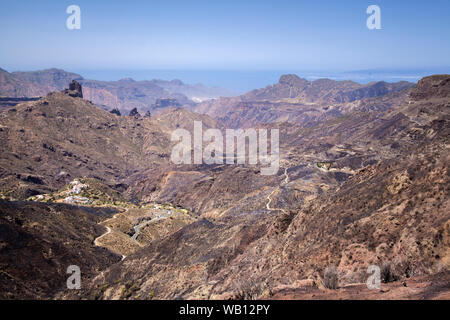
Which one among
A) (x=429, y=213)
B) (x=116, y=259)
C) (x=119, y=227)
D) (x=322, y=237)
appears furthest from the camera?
(x=119, y=227)

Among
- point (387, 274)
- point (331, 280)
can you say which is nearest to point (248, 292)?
point (331, 280)

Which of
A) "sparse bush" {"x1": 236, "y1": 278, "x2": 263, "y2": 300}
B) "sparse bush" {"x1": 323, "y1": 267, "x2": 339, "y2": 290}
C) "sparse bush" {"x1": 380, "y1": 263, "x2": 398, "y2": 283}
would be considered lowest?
"sparse bush" {"x1": 236, "y1": 278, "x2": 263, "y2": 300}

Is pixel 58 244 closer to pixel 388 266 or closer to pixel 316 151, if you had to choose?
pixel 388 266

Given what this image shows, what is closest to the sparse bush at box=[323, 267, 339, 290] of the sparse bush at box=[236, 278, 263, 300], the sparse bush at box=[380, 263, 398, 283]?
the sparse bush at box=[380, 263, 398, 283]

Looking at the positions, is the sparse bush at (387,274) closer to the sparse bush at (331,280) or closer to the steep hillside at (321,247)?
the steep hillside at (321,247)

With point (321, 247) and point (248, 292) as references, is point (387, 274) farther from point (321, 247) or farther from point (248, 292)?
point (248, 292)

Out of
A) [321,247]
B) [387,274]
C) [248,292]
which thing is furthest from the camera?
[321,247]

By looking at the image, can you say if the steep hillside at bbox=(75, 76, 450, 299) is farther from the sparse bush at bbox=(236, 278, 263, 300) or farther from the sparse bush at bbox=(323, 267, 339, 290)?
the sparse bush at bbox=(323, 267, 339, 290)

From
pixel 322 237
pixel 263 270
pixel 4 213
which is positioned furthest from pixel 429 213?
pixel 4 213

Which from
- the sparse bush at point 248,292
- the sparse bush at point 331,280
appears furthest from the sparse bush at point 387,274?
the sparse bush at point 248,292

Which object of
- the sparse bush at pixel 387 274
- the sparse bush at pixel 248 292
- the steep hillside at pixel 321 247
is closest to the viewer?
the sparse bush at pixel 387 274

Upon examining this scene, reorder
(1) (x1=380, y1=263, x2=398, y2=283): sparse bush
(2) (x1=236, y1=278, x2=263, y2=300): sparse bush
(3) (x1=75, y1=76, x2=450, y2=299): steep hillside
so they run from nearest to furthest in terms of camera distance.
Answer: (1) (x1=380, y1=263, x2=398, y2=283): sparse bush → (2) (x1=236, y1=278, x2=263, y2=300): sparse bush → (3) (x1=75, y1=76, x2=450, y2=299): steep hillside
